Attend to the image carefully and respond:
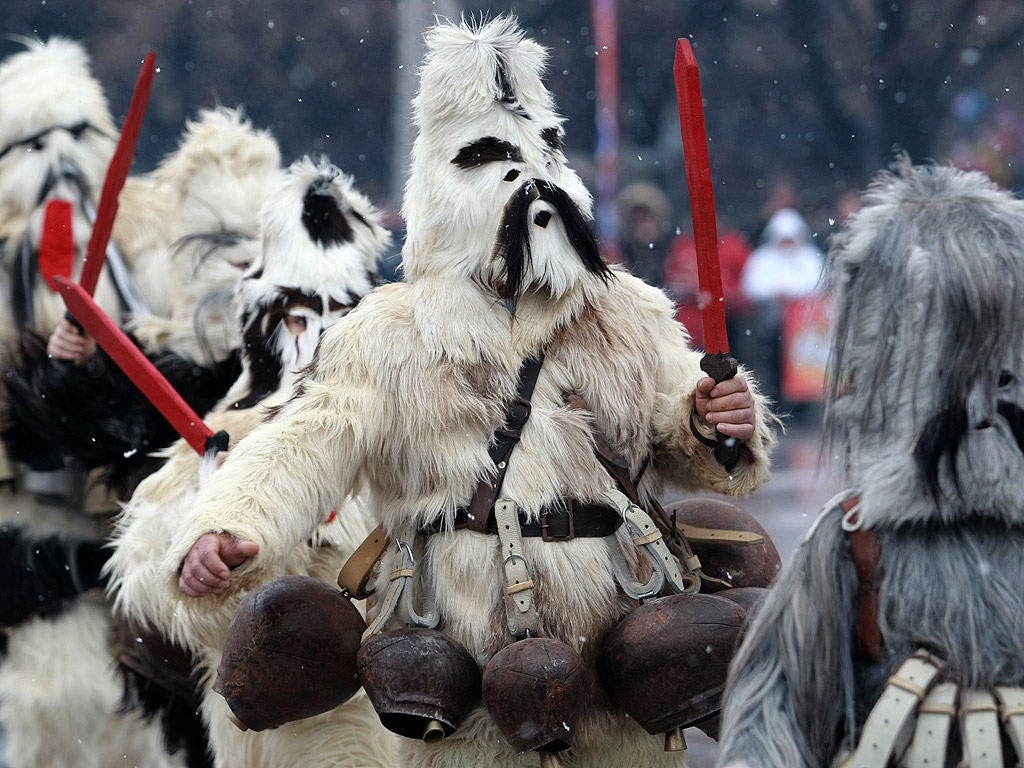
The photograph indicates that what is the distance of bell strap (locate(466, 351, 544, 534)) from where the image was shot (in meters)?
3.02

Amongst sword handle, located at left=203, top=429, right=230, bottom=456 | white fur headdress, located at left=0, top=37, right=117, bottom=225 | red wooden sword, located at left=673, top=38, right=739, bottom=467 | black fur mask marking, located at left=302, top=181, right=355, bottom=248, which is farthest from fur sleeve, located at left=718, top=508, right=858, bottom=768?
white fur headdress, located at left=0, top=37, right=117, bottom=225

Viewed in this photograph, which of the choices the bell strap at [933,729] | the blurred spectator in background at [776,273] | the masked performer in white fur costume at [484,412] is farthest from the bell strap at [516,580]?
the blurred spectator in background at [776,273]

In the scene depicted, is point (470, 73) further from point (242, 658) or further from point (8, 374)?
point (8, 374)

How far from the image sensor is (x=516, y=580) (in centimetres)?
294

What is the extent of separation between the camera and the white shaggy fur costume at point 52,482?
467 cm

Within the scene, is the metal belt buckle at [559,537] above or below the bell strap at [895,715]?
above

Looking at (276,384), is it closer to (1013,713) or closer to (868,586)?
(868,586)

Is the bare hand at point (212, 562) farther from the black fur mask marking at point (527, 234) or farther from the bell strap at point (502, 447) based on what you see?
the black fur mask marking at point (527, 234)

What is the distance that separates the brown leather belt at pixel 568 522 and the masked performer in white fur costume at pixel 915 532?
2.16 ft

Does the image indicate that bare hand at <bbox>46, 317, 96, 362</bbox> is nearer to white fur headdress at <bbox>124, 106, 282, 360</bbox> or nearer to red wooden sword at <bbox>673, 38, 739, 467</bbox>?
white fur headdress at <bbox>124, 106, 282, 360</bbox>

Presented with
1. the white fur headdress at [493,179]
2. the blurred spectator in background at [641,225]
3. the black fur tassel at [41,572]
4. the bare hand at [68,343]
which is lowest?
the black fur tassel at [41,572]

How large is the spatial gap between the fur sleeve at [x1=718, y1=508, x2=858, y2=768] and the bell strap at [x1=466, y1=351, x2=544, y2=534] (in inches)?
31.1

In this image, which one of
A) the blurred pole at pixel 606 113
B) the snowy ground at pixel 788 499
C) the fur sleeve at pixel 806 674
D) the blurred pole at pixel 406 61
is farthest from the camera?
the blurred pole at pixel 606 113

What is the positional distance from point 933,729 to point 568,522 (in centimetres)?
98
